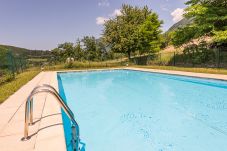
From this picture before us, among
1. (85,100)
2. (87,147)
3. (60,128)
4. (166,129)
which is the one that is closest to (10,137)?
(60,128)

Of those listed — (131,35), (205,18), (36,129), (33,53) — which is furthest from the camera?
Answer: (33,53)

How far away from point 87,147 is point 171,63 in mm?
20042

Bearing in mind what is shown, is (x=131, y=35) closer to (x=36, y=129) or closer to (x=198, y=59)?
(x=198, y=59)

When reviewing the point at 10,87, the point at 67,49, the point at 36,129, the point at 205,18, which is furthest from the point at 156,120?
the point at 67,49

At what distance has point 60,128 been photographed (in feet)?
12.6

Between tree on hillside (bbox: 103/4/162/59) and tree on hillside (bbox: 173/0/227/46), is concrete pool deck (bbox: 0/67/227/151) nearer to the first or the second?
tree on hillside (bbox: 173/0/227/46)

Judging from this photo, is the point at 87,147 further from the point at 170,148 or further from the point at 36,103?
the point at 36,103

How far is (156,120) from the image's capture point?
6.16 meters

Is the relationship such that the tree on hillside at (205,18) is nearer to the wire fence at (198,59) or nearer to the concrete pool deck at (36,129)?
the wire fence at (198,59)

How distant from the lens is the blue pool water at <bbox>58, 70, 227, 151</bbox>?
15.0 ft

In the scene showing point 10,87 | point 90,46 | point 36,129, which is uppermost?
point 90,46

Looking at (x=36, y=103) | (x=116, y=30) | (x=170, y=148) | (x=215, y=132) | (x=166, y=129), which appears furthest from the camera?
(x=116, y=30)

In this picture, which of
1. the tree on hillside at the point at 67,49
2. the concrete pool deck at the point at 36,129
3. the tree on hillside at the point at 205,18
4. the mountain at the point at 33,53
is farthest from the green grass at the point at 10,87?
the tree on hillside at the point at 67,49

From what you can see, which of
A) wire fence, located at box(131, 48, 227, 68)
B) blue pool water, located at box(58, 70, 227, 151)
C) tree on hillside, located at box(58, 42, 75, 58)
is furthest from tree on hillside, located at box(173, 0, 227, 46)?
tree on hillside, located at box(58, 42, 75, 58)
